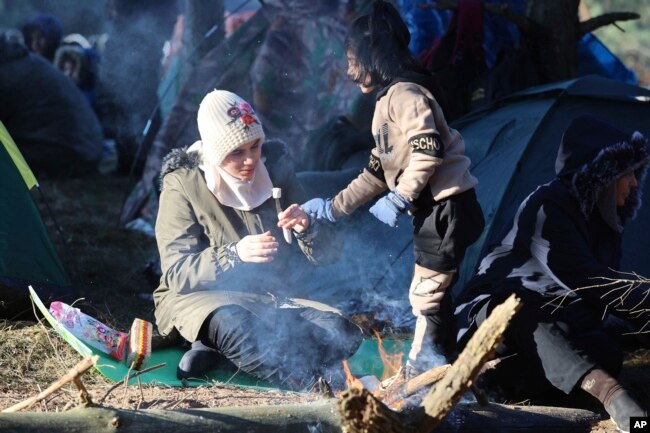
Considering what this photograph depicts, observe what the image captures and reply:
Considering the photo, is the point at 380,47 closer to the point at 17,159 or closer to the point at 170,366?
the point at 170,366

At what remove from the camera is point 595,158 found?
3.88m

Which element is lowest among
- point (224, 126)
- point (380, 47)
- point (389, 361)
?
point (389, 361)

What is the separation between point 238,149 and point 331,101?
289 centimetres

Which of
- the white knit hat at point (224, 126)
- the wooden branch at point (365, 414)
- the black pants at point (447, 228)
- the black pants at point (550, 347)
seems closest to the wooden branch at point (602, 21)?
the black pants at point (447, 228)

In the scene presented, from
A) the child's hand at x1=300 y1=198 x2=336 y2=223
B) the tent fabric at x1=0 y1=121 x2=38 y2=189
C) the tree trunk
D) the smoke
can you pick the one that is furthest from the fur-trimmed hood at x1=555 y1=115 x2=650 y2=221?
the smoke

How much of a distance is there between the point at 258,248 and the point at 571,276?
133 centimetres

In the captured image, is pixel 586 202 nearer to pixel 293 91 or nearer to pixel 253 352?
pixel 253 352

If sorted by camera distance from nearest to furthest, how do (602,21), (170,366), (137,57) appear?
(170,366)
(602,21)
(137,57)

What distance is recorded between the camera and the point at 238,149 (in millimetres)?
3949

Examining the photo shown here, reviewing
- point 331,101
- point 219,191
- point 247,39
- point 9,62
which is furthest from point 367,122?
point 9,62

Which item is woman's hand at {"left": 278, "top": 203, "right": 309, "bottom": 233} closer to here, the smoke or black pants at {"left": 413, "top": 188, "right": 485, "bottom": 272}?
black pants at {"left": 413, "top": 188, "right": 485, "bottom": 272}

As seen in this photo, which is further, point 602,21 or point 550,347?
point 602,21

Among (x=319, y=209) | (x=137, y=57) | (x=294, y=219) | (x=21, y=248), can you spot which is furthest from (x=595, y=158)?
(x=137, y=57)

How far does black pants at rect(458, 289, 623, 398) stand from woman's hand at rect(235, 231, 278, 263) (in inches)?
38.1
